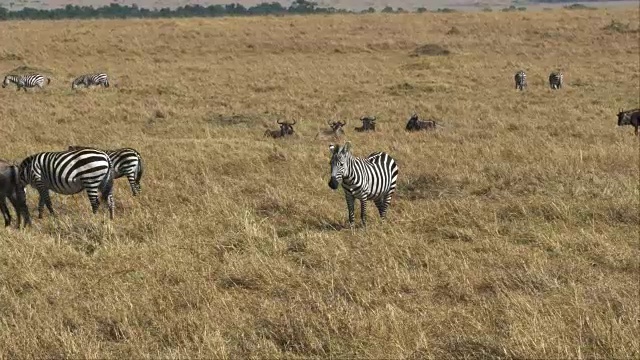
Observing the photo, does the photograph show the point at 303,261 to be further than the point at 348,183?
No

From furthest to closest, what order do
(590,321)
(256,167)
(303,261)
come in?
1. (256,167)
2. (303,261)
3. (590,321)

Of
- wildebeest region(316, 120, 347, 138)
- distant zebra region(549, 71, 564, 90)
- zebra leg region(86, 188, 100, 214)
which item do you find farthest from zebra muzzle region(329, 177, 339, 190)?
distant zebra region(549, 71, 564, 90)

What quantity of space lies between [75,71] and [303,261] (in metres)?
28.4

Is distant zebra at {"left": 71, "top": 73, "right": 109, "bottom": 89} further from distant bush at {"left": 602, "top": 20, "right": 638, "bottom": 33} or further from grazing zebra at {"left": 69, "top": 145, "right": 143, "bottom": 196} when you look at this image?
distant bush at {"left": 602, "top": 20, "right": 638, "bottom": 33}

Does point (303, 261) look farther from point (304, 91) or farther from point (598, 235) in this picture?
point (304, 91)

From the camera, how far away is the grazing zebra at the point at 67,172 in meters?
9.09

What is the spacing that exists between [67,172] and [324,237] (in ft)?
12.3

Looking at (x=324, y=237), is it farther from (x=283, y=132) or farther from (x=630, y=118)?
(x=630, y=118)

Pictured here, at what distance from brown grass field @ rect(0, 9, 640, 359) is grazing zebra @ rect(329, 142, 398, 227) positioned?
340 millimetres

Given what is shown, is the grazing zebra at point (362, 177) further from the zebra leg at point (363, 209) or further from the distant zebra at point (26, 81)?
the distant zebra at point (26, 81)

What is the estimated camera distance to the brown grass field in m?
5.12

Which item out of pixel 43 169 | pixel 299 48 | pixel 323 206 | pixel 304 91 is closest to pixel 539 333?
pixel 323 206

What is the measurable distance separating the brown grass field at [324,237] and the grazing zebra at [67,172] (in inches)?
20.8

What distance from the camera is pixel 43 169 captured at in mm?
9125
